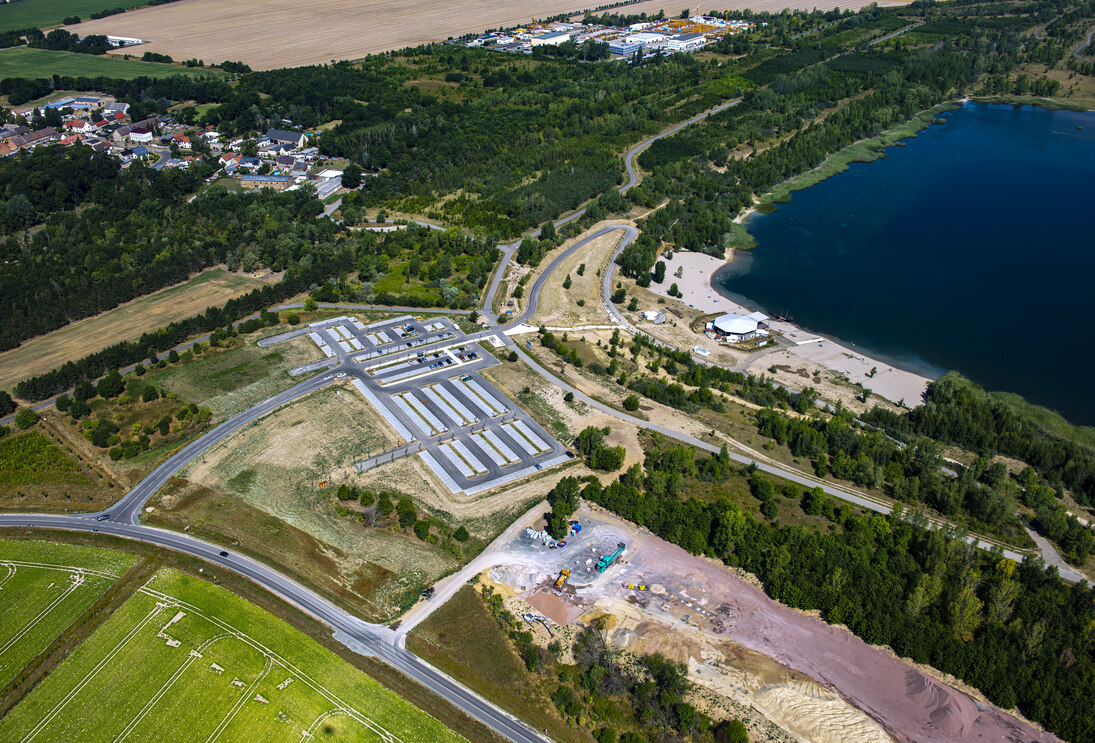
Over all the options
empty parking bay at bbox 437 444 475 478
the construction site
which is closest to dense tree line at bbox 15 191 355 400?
empty parking bay at bbox 437 444 475 478

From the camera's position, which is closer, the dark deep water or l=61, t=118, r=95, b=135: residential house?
the dark deep water

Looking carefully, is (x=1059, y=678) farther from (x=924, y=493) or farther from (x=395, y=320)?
(x=395, y=320)

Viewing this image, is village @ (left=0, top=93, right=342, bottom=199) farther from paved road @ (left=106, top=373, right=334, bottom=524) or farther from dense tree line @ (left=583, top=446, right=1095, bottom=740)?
dense tree line @ (left=583, top=446, right=1095, bottom=740)

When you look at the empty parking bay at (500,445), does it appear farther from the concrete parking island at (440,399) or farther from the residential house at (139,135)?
the residential house at (139,135)

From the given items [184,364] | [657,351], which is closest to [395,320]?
[184,364]

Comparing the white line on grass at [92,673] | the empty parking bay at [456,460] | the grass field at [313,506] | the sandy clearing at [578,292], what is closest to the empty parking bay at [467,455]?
→ the empty parking bay at [456,460]

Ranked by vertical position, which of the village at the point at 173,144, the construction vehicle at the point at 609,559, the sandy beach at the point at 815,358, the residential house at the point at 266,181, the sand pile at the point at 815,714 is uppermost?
the village at the point at 173,144

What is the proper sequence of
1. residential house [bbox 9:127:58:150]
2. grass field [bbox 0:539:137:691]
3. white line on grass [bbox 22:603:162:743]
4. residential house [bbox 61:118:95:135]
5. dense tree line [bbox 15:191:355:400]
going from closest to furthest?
white line on grass [bbox 22:603:162:743], grass field [bbox 0:539:137:691], dense tree line [bbox 15:191:355:400], residential house [bbox 9:127:58:150], residential house [bbox 61:118:95:135]
